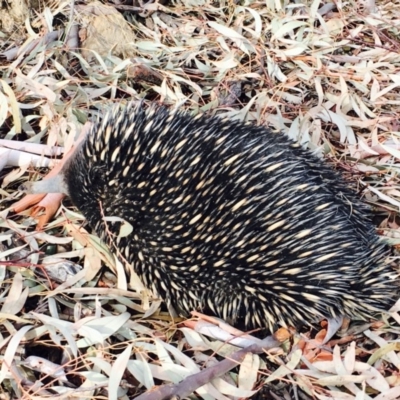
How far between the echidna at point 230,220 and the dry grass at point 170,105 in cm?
14

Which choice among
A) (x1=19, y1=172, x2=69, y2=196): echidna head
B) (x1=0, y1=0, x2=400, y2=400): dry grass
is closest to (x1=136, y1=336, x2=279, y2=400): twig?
(x1=0, y1=0, x2=400, y2=400): dry grass

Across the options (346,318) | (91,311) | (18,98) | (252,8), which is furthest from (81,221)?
(252,8)

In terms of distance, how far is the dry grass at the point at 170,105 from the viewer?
1.92m

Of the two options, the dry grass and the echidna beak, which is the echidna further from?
the dry grass

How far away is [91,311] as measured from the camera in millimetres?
2055

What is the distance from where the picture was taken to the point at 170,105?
2754mm

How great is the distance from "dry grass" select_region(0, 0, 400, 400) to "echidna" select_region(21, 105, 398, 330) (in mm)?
144

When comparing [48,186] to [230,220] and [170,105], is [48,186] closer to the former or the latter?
[230,220]

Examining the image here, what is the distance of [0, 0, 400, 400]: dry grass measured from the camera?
192cm

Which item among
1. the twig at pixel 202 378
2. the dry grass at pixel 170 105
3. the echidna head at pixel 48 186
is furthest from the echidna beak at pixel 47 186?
the twig at pixel 202 378

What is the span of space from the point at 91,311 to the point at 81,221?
0.38 metres

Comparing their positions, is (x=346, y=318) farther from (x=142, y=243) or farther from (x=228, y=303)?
(x=142, y=243)

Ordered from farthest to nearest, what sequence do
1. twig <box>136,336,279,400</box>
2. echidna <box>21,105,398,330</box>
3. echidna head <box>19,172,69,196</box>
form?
1. echidna head <box>19,172,69,196</box>
2. echidna <box>21,105,398,330</box>
3. twig <box>136,336,279,400</box>

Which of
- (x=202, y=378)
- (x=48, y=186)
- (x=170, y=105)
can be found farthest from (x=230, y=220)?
(x=170, y=105)
